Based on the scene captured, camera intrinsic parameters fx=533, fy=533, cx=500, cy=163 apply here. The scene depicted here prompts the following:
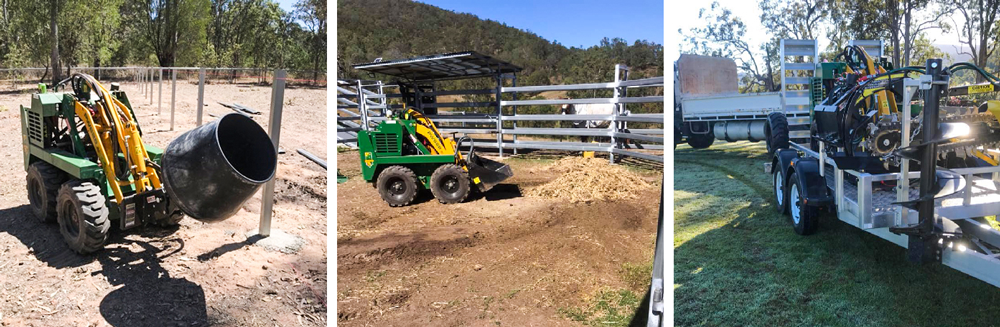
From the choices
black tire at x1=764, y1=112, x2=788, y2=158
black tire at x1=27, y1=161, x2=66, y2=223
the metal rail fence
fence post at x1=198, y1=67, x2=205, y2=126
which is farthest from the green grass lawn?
black tire at x1=27, y1=161, x2=66, y2=223

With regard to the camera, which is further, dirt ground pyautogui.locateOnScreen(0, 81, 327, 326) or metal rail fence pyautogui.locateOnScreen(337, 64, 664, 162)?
metal rail fence pyautogui.locateOnScreen(337, 64, 664, 162)

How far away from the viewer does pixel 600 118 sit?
5.16 m

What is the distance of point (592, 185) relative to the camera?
167 inches

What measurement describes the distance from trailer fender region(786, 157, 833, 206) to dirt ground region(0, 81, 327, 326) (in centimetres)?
304

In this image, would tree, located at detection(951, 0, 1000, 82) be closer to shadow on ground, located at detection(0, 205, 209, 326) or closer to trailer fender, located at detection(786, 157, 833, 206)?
trailer fender, located at detection(786, 157, 833, 206)

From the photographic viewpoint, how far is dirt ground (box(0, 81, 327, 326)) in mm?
2557

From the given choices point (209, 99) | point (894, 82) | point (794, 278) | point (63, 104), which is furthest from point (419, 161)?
point (894, 82)

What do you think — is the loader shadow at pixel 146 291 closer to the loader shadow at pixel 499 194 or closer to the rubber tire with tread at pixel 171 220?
the rubber tire with tread at pixel 171 220

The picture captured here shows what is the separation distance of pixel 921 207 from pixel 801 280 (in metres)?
0.81

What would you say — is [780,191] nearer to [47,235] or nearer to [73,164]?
[73,164]

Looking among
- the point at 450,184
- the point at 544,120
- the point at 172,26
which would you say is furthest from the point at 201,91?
the point at 544,120

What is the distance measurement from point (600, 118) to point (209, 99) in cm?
338

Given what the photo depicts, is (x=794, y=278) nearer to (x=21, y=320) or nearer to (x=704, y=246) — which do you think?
(x=704, y=246)

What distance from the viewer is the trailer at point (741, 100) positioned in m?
4.33
